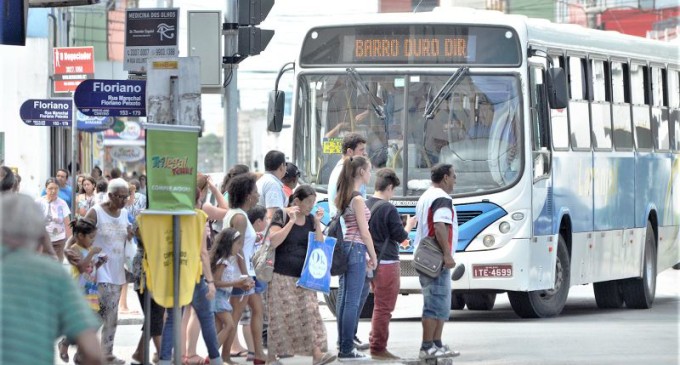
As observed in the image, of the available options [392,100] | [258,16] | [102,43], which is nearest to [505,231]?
[392,100]

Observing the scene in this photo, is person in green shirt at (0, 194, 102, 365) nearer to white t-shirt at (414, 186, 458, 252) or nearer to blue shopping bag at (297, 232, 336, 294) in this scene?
blue shopping bag at (297, 232, 336, 294)

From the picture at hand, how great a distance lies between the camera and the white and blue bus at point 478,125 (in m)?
16.7

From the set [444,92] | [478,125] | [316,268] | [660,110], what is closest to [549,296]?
[478,125]

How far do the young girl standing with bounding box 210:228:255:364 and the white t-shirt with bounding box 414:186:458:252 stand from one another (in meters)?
1.50

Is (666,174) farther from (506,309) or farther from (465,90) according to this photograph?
(465,90)

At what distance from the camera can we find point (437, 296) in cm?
1262

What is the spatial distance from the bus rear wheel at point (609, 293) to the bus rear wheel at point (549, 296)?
8.58 feet

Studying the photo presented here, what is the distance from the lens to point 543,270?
55.9ft

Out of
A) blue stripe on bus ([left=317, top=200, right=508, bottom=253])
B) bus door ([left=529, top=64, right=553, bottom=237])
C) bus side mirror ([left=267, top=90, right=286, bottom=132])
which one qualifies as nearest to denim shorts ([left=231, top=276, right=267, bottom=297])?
blue stripe on bus ([left=317, top=200, right=508, bottom=253])

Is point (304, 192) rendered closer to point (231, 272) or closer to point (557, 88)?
point (231, 272)

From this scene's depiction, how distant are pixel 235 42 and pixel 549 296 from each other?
15.1 feet

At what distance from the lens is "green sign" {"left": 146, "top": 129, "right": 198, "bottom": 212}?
1020cm

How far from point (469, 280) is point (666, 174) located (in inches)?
231

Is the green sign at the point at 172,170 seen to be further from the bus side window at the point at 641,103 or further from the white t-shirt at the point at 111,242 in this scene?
the bus side window at the point at 641,103
